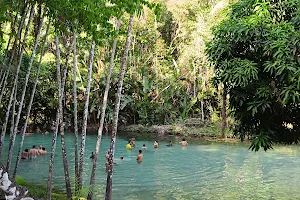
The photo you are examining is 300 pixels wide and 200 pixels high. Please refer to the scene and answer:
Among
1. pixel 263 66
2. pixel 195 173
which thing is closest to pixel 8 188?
pixel 263 66

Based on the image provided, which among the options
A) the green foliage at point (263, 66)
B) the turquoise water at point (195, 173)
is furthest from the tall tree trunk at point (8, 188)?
the turquoise water at point (195, 173)

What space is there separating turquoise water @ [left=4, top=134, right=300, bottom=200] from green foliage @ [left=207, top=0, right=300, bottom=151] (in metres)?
4.73

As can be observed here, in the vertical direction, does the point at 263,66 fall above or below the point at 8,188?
above

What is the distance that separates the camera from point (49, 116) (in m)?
28.4

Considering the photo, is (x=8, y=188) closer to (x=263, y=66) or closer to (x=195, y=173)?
(x=263, y=66)

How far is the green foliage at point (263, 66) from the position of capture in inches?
219

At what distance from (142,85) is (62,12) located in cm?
2187

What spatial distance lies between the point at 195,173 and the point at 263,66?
30.1 ft

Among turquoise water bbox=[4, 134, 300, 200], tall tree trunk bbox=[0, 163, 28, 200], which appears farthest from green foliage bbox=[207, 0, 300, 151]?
turquoise water bbox=[4, 134, 300, 200]

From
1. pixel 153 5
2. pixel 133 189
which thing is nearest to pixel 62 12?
pixel 153 5

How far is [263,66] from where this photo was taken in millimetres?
6129

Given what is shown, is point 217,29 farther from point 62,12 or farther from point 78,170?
point 78,170

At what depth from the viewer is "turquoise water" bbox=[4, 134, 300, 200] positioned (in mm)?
11328

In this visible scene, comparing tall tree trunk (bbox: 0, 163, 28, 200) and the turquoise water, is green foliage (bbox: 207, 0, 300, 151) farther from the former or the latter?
the turquoise water
